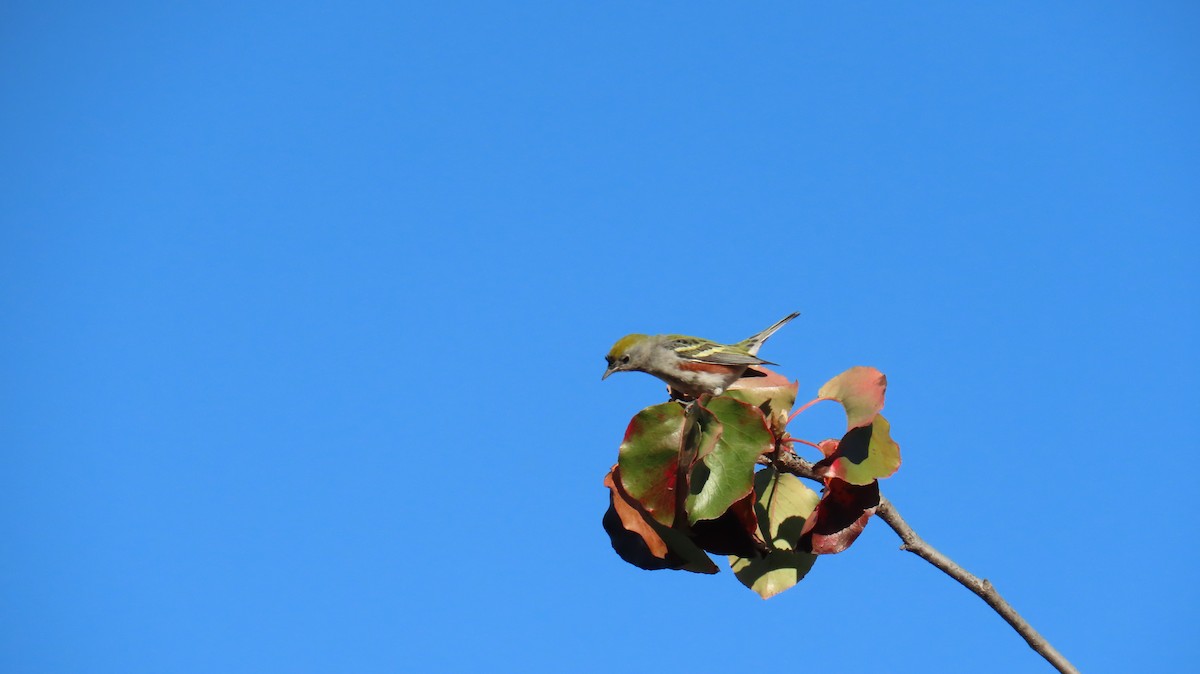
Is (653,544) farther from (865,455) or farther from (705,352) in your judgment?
(705,352)

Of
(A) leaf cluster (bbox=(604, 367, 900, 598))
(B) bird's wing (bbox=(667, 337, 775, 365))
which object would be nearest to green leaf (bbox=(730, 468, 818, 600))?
(A) leaf cluster (bbox=(604, 367, 900, 598))

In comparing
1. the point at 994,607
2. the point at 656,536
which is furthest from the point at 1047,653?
the point at 656,536

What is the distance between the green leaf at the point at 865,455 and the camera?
3.47 metres

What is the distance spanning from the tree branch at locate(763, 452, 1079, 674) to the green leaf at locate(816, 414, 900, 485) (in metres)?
0.12

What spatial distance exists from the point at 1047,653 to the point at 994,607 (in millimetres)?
221

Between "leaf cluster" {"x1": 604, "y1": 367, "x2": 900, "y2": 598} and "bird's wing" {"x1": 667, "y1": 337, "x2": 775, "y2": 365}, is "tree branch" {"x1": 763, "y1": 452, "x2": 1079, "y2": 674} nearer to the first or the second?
"leaf cluster" {"x1": 604, "y1": 367, "x2": 900, "y2": 598}

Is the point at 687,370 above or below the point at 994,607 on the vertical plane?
above

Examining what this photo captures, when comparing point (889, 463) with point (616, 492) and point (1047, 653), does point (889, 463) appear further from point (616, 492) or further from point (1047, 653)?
point (616, 492)

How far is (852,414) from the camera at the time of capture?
3.66 meters

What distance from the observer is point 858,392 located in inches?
146

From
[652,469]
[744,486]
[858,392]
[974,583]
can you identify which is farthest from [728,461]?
[974,583]

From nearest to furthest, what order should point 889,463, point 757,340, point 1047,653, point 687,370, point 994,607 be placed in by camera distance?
1. point 1047,653
2. point 994,607
3. point 889,463
4. point 687,370
5. point 757,340

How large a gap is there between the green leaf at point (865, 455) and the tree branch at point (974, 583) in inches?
4.7

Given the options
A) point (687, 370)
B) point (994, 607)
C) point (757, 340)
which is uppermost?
point (757, 340)
